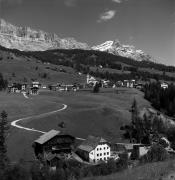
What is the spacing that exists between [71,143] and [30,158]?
10.3 m

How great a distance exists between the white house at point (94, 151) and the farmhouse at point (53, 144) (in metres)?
2.38

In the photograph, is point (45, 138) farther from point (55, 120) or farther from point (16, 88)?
point (16, 88)

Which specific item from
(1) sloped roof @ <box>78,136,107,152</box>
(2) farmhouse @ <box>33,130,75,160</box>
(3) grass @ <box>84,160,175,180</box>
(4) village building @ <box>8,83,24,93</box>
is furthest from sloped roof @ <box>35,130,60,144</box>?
(4) village building @ <box>8,83,24,93</box>

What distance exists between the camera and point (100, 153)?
62562 mm

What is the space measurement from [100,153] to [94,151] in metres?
1.49

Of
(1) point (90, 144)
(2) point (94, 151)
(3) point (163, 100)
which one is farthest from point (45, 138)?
(3) point (163, 100)

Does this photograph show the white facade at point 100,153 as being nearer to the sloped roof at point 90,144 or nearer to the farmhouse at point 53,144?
the sloped roof at point 90,144

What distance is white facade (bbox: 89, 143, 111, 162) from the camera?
6138cm

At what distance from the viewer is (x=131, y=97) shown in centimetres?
13162

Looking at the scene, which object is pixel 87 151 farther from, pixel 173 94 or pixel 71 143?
pixel 173 94

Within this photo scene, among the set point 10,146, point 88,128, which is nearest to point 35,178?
point 10,146

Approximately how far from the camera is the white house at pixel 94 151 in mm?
60844

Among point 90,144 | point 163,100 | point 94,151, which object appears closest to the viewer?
point 94,151

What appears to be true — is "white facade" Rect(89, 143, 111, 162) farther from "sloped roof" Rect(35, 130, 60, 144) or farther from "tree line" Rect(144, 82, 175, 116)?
"tree line" Rect(144, 82, 175, 116)
